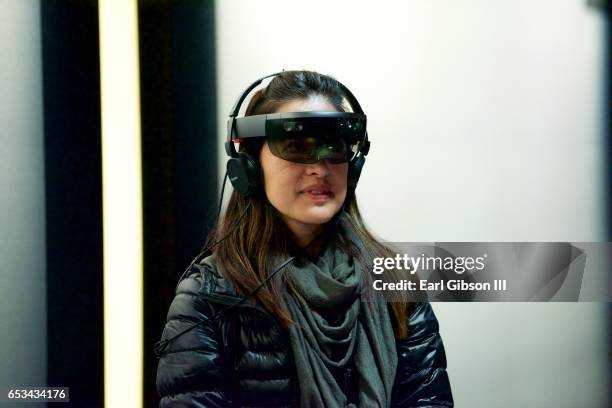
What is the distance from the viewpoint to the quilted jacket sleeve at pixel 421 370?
4.50 feet

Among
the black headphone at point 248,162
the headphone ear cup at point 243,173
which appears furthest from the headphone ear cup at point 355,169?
the headphone ear cup at point 243,173

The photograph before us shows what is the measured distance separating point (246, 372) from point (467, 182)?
73 centimetres

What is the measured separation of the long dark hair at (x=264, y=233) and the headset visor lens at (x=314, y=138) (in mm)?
49

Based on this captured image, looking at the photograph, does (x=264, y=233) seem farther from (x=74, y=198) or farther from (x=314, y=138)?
(x=74, y=198)

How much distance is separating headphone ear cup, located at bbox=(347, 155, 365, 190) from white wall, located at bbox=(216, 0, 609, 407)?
0.11 metres

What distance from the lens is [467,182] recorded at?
5.00 feet

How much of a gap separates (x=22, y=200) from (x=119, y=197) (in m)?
0.27

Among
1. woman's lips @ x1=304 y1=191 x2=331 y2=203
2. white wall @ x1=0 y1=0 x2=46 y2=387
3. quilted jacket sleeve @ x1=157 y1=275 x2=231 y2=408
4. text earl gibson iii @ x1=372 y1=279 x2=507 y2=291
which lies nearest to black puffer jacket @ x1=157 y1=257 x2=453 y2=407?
quilted jacket sleeve @ x1=157 y1=275 x2=231 y2=408

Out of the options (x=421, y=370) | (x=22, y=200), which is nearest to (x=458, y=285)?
(x=421, y=370)

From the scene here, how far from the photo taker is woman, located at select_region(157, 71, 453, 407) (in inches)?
52.1

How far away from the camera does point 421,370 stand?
4.55ft

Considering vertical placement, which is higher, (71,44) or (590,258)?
(71,44)

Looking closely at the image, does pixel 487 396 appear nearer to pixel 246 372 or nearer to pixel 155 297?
pixel 246 372

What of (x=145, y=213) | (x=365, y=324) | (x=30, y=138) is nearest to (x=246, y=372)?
(x=365, y=324)
